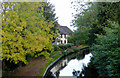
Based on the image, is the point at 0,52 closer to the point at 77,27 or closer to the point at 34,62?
the point at 77,27

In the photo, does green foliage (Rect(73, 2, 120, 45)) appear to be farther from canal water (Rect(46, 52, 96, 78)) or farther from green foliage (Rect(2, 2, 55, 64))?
canal water (Rect(46, 52, 96, 78))

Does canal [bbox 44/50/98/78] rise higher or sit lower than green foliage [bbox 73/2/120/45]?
lower

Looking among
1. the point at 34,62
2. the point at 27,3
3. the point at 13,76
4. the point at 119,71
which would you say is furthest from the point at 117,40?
the point at 34,62

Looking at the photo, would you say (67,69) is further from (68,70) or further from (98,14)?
(98,14)

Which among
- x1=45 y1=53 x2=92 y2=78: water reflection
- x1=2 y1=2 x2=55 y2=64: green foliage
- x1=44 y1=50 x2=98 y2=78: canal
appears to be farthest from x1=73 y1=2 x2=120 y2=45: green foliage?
x1=45 y1=53 x2=92 y2=78: water reflection

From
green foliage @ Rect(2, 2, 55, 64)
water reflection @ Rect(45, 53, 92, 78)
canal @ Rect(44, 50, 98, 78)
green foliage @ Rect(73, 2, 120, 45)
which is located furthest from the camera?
water reflection @ Rect(45, 53, 92, 78)

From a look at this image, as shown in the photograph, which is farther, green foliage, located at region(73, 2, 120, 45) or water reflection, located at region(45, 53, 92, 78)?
water reflection, located at region(45, 53, 92, 78)

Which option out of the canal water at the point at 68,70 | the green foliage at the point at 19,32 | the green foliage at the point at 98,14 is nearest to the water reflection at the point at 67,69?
the canal water at the point at 68,70

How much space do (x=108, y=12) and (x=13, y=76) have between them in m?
9.46

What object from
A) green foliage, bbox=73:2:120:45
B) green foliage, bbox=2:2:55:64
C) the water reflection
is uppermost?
green foliage, bbox=73:2:120:45

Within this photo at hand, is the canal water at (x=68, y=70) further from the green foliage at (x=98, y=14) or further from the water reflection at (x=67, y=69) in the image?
the green foliage at (x=98, y=14)

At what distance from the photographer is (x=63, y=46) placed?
28219 mm

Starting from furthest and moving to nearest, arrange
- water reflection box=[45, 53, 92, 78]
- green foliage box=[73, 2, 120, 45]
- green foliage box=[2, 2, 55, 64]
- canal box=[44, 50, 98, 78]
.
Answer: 1. water reflection box=[45, 53, 92, 78]
2. canal box=[44, 50, 98, 78]
3. green foliage box=[73, 2, 120, 45]
4. green foliage box=[2, 2, 55, 64]

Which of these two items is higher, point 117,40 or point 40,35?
point 40,35
